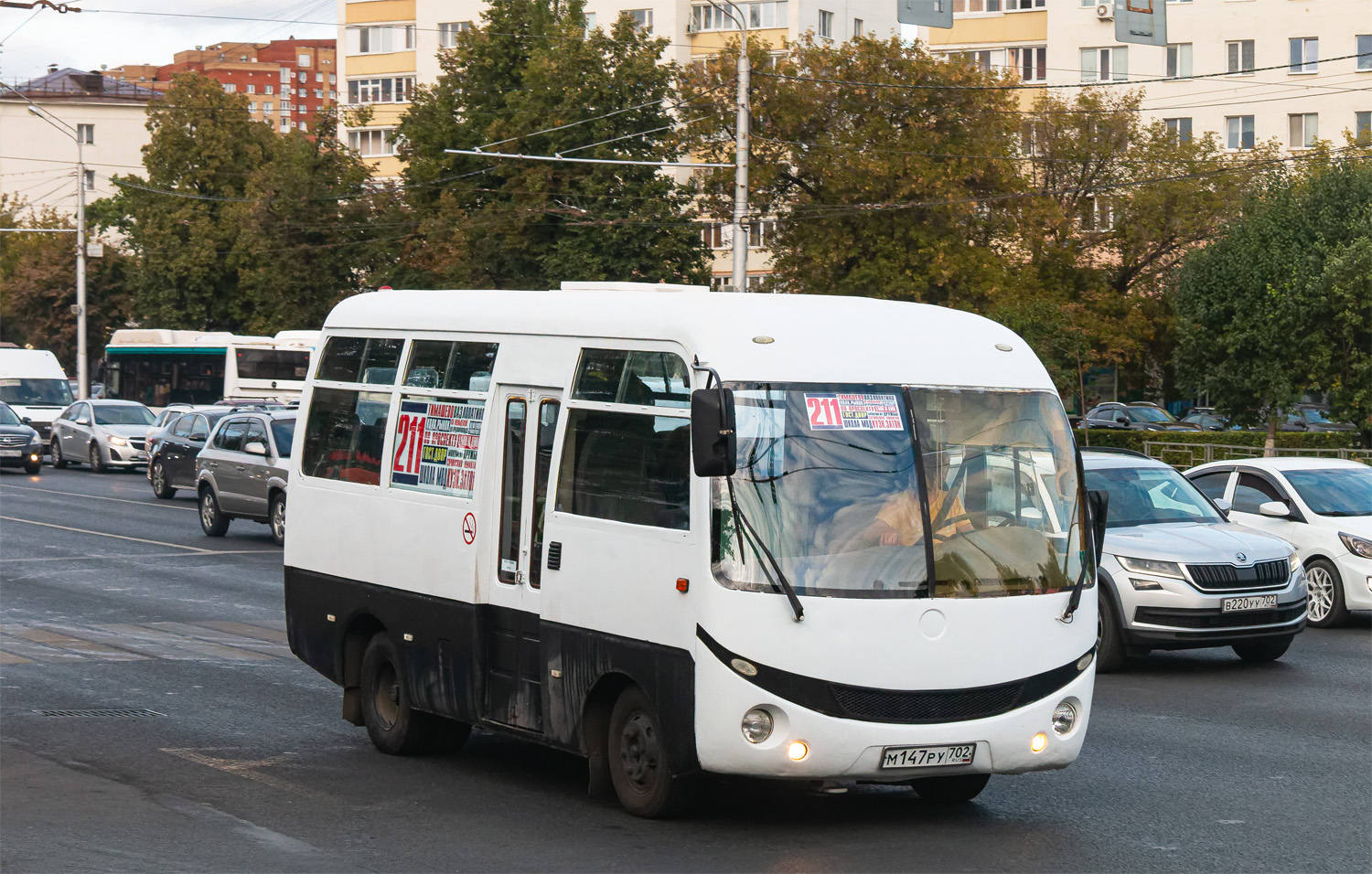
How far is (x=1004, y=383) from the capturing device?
8.19m

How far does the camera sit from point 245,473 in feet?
79.6

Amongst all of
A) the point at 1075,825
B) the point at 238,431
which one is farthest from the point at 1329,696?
the point at 238,431

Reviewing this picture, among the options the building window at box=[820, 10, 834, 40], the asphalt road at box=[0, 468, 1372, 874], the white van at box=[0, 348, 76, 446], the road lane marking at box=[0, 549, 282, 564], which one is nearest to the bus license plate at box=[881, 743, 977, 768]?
the asphalt road at box=[0, 468, 1372, 874]

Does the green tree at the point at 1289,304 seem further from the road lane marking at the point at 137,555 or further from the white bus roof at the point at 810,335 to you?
the white bus roof at the point at 810,335

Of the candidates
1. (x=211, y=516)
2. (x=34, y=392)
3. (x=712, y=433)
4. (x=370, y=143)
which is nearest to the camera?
(x=712, y=433)

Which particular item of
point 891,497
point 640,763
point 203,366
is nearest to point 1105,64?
point 203,366

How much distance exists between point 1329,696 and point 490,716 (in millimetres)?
6306

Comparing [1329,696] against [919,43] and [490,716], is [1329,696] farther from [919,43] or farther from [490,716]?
[919,43]

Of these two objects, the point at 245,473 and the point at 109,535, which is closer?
the point at 245,473

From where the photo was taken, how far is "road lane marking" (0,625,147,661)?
13898 mm

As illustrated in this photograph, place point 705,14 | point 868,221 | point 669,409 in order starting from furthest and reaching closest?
point 705,14, point 868,221, point 669,409

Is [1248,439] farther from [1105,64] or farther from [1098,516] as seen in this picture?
[1105,64]

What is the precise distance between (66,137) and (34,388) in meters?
81.6

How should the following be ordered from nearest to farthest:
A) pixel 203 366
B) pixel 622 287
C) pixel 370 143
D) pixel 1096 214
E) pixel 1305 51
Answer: pixel 622 287 → pixel 203 366 → pixel 1096 214 → pixel 1305 51 → pixel 370 143
